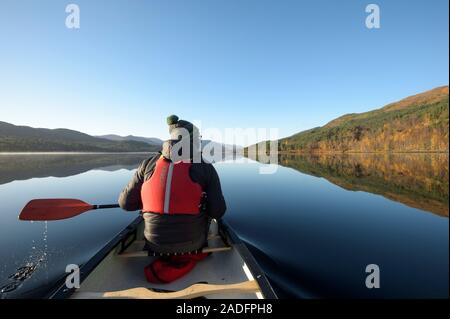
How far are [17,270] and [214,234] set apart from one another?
5.69m

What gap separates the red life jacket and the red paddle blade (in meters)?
4.40

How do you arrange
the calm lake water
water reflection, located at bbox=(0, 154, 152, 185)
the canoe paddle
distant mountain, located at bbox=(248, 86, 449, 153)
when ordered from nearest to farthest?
the calm lake water
the canoe paddle
water reflection, located at bbox=(0, 154, 152, 185)
distant mountain, located at bbox=(248, 86, 449, 153)

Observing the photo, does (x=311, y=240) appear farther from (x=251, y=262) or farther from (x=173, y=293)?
(x=173, y=293)

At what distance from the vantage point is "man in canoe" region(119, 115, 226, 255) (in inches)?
166

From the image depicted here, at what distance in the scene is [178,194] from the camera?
4176 millimetres

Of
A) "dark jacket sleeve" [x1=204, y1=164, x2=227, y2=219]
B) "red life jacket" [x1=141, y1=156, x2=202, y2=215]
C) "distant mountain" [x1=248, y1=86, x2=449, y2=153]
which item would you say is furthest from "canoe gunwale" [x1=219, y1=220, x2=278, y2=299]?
"distant mountain" [x1=248, y1=86, x2=449, y2=153]

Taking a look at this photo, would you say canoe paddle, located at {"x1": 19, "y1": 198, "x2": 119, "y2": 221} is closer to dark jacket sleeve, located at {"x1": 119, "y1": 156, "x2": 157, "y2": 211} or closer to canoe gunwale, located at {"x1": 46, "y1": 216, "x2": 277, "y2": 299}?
canoe gunwale, located at {"x1": 46, "y1": 216, "x2": 277, "y2": 299}

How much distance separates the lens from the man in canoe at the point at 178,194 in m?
4.21

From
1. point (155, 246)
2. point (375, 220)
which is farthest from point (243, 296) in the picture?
point (375, 220)

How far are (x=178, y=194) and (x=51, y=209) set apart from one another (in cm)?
550

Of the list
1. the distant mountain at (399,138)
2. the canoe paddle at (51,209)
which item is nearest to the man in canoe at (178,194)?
the canoe paddle at (51,209)

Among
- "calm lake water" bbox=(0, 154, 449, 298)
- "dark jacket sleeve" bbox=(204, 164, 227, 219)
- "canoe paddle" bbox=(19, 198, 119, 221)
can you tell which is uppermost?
"dark jacket sleeve" bbox=(204, 164, 227, 219)

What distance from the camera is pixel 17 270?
6484 millimetres
